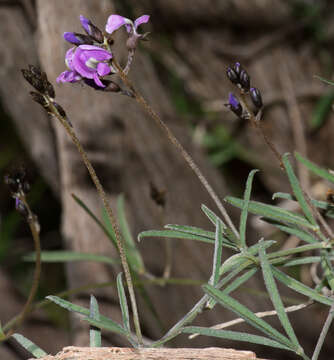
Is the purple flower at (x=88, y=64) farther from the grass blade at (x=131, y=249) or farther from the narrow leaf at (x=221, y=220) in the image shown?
the grass blade at (x=131, y=249)

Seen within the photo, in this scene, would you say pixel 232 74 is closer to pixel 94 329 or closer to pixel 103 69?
pixel 103 69

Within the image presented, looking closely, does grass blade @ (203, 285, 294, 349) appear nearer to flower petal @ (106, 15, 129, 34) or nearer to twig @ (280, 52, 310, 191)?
flower petal @ (106, 15, 129, 34)

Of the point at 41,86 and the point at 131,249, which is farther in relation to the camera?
the point at 131,249

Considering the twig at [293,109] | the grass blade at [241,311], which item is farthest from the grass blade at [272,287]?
the twig at [293,109]

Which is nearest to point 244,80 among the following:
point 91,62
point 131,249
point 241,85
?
point 241,85

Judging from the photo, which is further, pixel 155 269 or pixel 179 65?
pixel 179 65

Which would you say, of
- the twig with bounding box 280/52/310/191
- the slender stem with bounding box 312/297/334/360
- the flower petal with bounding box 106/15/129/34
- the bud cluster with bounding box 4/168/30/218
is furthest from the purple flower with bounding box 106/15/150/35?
the twig with bounding box 280/52/310/191

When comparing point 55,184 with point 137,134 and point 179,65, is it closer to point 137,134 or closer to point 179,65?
point 137,134

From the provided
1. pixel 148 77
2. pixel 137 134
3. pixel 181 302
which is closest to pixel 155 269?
pixel 181 302
